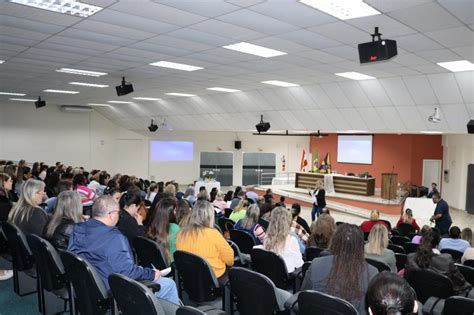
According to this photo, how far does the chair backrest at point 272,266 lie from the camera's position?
396cm

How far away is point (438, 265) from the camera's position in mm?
4297

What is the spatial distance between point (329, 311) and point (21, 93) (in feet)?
46.6

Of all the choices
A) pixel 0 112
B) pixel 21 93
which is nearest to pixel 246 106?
pixel 21 93

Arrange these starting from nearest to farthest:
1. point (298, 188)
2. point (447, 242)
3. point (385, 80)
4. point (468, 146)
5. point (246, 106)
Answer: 1. point (447, 242)
2. point (385, 80)
3. point (246, 106)
4. point (468, 146)
5. point (298, 188)

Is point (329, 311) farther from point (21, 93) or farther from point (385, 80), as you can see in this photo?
point (21, 93)

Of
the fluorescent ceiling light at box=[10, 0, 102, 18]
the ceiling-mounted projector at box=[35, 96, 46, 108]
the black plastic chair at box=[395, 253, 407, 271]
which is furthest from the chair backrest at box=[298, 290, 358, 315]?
the ceiling-mounted projector at box=[35, 96, 46, 108]

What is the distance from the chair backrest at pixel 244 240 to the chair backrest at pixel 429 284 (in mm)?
1897

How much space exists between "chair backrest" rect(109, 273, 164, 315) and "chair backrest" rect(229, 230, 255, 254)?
2.73 m

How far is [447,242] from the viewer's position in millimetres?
6031

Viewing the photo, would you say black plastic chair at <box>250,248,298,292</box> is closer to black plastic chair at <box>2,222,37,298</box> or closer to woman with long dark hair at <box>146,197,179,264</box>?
woman with long dark hair at <box>146,197,179,264</box>

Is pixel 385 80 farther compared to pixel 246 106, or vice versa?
pixel 246 106

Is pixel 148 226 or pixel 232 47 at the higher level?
pixel 232 47

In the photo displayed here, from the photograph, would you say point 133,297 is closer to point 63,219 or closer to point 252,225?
point 63,219

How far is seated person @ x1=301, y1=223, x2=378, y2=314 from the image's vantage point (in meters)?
2.88
